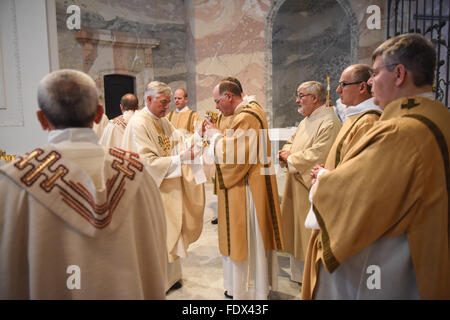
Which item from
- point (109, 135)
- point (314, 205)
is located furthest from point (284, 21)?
point (314, 205)

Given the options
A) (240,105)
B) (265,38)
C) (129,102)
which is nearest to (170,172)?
(240,105)

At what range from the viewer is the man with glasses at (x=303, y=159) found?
123 inches

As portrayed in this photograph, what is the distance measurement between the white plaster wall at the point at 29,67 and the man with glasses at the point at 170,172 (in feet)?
7.64

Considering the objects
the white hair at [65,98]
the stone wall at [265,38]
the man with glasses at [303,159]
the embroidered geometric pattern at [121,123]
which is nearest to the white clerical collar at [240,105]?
the man with glasses at [303,159]

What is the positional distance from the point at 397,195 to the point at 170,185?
224 cm

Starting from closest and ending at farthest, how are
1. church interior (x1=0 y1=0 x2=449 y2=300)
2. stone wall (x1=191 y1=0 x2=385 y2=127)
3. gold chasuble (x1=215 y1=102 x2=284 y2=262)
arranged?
gold chasuble (x1=215 y1=102 x2=284 y2=262) → church interior (x1=0 y1=0 x2=449 y2=300) → stone wall (x1=191 y1=0 x2=385 y2=127)

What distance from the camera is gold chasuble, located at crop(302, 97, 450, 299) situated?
4.51 feet

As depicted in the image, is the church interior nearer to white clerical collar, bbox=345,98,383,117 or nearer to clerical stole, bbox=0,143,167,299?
white clerical collar, bbox=345,98,383,117

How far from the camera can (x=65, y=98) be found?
1.18m

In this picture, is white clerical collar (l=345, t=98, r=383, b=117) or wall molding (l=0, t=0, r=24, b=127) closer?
white clerical collar (l=345, t=98, r=383, b=117)

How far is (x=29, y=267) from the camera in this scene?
1.16 metres

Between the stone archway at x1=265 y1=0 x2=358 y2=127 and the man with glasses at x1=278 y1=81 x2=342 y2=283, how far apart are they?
225 inches

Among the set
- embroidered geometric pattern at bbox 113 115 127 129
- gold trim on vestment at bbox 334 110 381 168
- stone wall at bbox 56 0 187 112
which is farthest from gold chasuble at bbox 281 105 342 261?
stone wall at bbox 56 0 187 112
